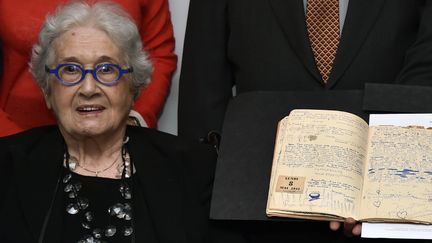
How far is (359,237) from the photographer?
7.91 feet

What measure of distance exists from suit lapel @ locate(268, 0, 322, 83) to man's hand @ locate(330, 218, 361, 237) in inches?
25.6

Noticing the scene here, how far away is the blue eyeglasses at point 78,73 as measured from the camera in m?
2.51

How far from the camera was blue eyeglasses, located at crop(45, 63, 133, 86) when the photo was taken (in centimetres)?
251

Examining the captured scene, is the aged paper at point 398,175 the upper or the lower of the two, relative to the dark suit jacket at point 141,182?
upper

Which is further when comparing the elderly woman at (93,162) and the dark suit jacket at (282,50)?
the dark suit jacket at (282,50)

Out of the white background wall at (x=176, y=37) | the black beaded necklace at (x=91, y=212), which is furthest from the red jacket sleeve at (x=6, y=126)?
the white background wall at (x=176, y=37)

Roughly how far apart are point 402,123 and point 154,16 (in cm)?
116

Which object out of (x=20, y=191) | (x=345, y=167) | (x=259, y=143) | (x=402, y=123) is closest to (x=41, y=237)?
(x=20, y=191)

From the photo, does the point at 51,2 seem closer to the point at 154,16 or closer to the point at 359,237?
the point at 154,16

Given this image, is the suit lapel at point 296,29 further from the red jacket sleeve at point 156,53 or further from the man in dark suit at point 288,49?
the red jacket sleeve at point 156,53

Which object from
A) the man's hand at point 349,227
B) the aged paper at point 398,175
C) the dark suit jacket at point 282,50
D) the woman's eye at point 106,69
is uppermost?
the dark suit jacket at point 282,50

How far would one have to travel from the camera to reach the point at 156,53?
3199mm

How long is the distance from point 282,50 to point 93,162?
0.71m

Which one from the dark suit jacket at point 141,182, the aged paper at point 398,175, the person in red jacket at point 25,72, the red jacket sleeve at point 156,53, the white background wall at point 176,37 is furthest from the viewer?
the white background wall at point 176,37
